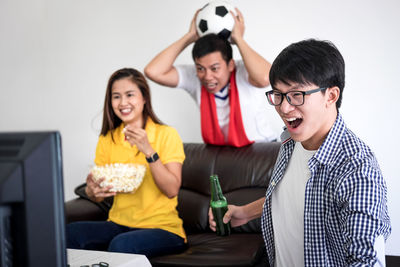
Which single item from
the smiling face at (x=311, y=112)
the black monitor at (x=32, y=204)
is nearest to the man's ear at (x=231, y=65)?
the smiling face at (x=311, y=112)

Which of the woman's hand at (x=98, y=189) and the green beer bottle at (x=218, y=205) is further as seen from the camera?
the woman's hand at (x=98, y=189)

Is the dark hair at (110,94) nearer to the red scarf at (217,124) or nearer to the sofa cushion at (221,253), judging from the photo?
the red scarf at (217,124)

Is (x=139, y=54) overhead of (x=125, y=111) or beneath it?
overhead

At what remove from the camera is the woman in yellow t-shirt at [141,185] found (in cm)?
208

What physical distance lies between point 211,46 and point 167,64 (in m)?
0.36

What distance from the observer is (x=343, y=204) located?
47.7 inches

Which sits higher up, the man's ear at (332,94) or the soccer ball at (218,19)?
the soccer ball at (218,19)

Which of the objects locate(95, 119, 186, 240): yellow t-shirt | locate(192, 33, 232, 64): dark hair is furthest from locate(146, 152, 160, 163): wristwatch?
locate(192, 33, 232, 64): dark hair

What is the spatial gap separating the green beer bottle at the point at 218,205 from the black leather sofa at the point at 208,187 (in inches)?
24.0

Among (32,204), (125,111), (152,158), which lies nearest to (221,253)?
(152,158)

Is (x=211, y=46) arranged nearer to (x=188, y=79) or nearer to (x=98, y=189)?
(x=188, y=79)

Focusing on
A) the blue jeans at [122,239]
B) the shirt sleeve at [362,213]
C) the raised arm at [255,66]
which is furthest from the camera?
the raised arm at [255,66]

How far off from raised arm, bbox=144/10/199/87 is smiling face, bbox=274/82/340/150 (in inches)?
65.8

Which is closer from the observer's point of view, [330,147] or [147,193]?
[330,147]
